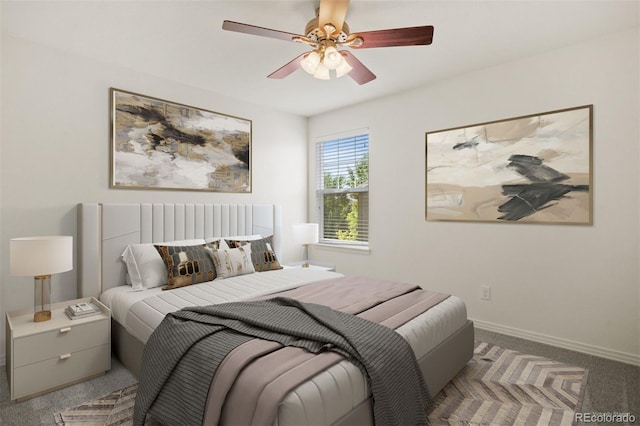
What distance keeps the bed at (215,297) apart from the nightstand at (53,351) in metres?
0.16

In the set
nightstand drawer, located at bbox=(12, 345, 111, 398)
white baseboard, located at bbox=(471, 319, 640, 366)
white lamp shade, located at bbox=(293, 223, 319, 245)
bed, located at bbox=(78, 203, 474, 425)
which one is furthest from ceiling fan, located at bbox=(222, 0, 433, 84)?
white baseboard, located at bbox=(471, 319, 640, 366)

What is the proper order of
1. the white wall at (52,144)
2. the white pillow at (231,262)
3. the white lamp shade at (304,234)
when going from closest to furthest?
the white wall at (52,144) → the white pillow at (231,262) → the white lamp shade at (304,234)

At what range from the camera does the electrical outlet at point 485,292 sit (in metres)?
3.33

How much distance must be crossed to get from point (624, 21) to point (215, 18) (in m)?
2.99

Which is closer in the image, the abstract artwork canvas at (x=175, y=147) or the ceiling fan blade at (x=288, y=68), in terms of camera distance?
the ceiling fan blade at (x=288, y=68)

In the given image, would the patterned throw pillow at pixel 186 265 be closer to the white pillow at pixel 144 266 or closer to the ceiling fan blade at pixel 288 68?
the white pillow at pixel 144 266

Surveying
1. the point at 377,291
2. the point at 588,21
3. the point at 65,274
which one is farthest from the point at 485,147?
the point at 65,274

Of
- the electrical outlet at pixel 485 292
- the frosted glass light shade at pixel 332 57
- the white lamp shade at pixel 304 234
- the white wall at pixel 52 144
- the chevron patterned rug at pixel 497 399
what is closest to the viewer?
the chevron patterned rug at pixel 497 399

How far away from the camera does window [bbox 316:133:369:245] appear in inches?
175

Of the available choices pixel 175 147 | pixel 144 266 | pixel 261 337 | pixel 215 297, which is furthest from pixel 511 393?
pixel 175 147

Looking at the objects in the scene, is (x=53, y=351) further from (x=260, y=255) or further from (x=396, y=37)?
(x=396, y=37)

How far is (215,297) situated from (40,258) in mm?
1151

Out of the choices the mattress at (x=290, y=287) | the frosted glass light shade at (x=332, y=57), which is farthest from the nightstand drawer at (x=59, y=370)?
the frosted glass light shade at (x=332, y=57)

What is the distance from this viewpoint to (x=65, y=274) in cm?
287
